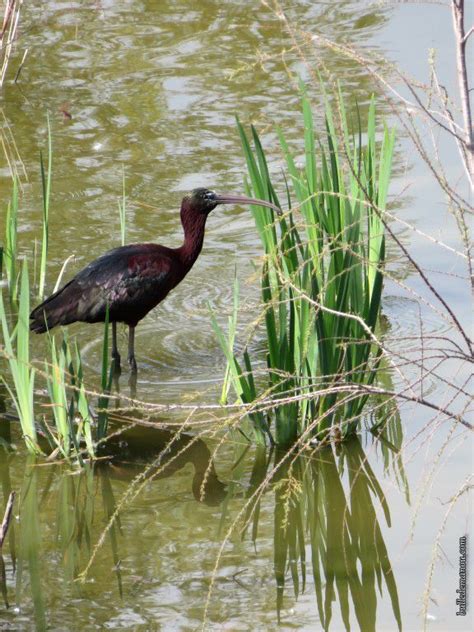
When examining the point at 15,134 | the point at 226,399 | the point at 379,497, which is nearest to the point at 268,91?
the point at 15,134

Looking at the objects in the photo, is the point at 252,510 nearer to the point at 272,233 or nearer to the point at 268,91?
the point at 272,233

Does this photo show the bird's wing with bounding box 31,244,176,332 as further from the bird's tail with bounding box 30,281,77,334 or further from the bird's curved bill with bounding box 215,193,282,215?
the bird's curved bill with bounding box 215,193,282,215

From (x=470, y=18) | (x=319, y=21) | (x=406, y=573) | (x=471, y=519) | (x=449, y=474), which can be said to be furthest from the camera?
(x=319, y=21)

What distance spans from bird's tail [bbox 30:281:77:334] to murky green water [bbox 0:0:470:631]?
286mm

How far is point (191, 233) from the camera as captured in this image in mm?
7039

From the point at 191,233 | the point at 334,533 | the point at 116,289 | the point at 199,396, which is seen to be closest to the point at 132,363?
the point at 116,289

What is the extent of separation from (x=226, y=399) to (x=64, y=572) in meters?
1.39

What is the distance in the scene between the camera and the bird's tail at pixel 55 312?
6664mm

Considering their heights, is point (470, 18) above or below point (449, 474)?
above

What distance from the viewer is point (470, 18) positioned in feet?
34.7

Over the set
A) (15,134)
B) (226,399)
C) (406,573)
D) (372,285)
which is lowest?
(406,573)

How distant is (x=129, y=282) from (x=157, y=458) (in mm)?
1496

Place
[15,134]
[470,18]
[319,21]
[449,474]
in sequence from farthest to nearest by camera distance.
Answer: [319,21], [470,18], [15,134], [449,474]

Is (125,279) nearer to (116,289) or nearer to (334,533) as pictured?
(116,289)
